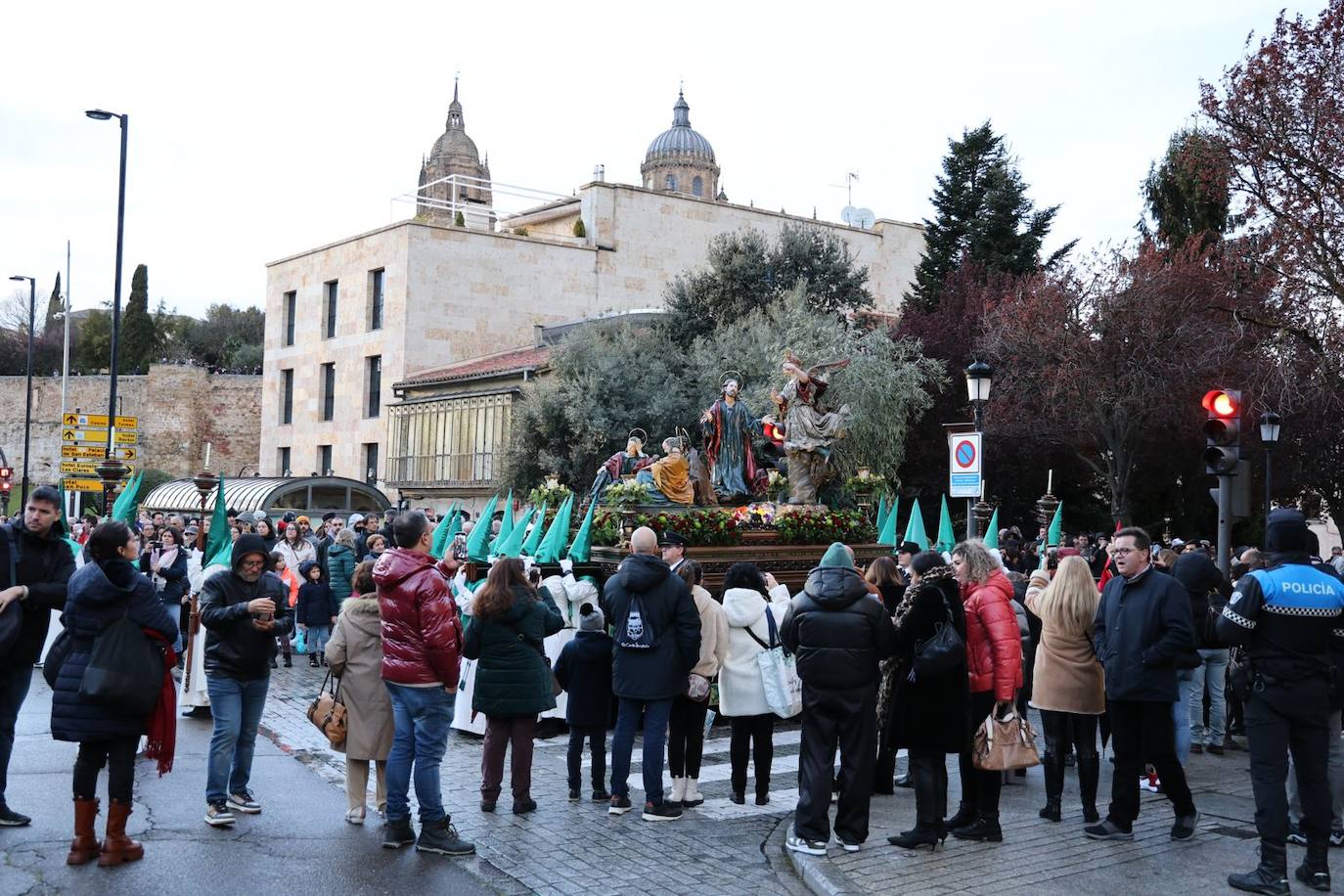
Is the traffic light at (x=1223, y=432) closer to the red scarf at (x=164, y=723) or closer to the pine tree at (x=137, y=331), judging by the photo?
the red scarf at (x=164, y=723)

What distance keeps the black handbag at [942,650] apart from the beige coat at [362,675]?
3.23 metres

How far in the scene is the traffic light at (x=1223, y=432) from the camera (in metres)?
10.3

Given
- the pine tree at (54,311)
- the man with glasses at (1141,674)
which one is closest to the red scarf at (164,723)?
the man with glasses at (1141,674)

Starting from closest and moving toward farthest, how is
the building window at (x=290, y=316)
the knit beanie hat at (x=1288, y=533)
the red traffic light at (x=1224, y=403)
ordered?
the knit beanie hat at (x=1288, y=533)
the red traffic light at (x=1224, y=403)
the building window at (x=290, y=316)

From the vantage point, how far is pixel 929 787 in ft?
24.2

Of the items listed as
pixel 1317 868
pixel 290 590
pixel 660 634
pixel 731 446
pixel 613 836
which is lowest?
pixel 613 836

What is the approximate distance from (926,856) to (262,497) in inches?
1312

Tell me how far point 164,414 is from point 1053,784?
66.7 meters

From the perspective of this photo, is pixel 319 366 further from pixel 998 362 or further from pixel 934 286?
pixel 998 362

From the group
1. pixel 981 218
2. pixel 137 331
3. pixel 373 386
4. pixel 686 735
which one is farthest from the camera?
pixel 137 331

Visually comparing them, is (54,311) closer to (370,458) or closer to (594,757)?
(370,458)

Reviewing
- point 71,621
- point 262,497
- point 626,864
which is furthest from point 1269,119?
point 262,497

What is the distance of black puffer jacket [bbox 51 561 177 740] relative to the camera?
6605 mm

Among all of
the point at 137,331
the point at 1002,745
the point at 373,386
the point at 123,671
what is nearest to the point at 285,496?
the point at 373,386
